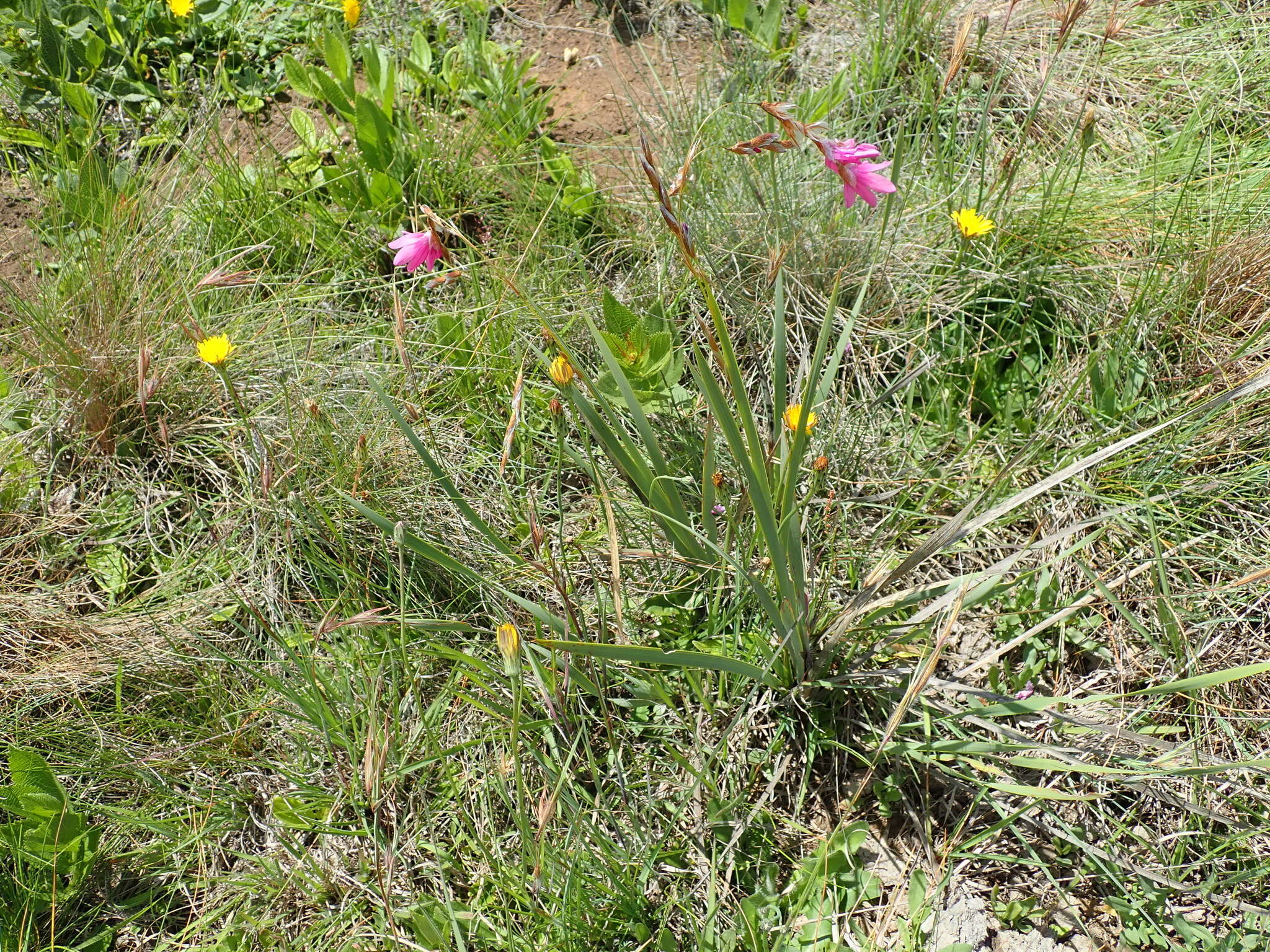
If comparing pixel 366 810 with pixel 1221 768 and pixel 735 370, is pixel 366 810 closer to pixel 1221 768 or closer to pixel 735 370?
pixel 735 370

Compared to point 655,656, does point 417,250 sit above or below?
above

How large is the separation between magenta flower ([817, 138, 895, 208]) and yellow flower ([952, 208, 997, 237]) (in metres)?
0.55

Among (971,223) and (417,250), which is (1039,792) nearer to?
(971,223)

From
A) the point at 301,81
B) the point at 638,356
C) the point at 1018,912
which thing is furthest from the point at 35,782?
the point at 301,81

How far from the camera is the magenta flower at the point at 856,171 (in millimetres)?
1189

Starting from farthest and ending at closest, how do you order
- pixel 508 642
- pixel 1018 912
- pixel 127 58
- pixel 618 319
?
pixel 127 58
pixel 618 319
pixel 1018 912
pixel 508 642

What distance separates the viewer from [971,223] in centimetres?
177

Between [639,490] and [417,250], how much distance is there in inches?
21.3

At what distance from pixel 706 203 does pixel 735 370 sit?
884 millimetres

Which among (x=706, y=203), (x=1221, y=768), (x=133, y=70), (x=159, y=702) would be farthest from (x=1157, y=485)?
(x=133, y=70)

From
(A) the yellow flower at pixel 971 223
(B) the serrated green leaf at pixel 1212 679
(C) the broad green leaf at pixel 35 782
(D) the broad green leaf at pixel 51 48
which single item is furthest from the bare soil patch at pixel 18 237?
(B) the serrated green leaf at pixel 1212 679

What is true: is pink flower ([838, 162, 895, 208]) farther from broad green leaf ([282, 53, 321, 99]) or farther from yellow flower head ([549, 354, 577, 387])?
broad green leaf ([282, 53, 321, 99])

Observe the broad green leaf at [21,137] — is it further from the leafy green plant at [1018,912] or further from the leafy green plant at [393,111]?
the leafy green plant at [1018,912]

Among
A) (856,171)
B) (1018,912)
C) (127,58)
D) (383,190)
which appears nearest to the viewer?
(856,171)
